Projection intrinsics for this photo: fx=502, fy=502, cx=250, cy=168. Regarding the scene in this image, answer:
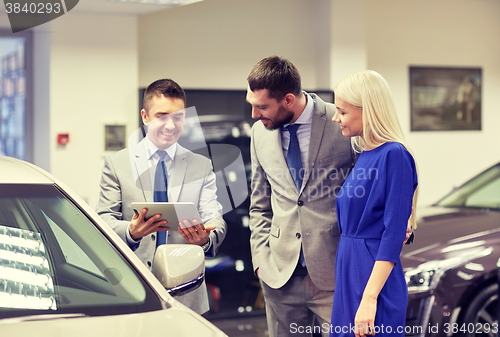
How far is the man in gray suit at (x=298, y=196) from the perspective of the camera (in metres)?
1.92

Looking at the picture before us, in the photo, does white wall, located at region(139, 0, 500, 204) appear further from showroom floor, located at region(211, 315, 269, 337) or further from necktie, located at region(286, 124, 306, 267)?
necktie, located at region(286, 124, 306, 267)

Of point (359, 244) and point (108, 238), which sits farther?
point (359, 244)

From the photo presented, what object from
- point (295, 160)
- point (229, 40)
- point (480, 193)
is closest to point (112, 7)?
point (229, 40)

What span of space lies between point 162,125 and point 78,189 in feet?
7.92

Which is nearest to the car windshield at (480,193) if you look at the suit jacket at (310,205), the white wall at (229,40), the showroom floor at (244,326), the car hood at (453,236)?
the car hood at (453,236)

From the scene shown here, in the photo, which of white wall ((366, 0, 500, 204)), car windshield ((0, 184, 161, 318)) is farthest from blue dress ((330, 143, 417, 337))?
white wall ((366, 0, 500, 204))

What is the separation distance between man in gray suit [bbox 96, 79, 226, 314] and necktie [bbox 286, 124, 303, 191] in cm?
37

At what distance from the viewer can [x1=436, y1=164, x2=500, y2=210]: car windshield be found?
Answer: 12.8 feet

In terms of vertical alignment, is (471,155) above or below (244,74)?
below

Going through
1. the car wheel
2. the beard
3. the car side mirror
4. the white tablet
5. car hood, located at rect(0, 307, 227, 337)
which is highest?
the beard

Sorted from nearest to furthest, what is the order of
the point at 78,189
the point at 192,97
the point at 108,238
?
the point at 108,238, the point at 78,189, the point at 192,97

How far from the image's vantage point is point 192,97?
452 centimetres

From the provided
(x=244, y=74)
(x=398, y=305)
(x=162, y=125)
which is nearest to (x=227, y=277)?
(x=244, y=74)

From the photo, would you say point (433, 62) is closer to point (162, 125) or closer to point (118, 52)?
point (118, 52)
